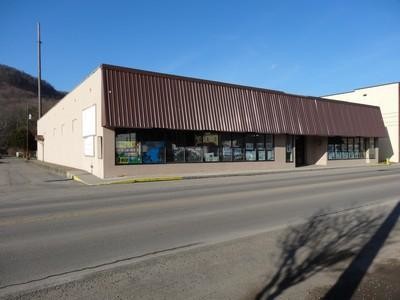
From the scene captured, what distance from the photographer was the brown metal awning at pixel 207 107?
71.3 ft

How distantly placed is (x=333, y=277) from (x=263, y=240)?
209 cm

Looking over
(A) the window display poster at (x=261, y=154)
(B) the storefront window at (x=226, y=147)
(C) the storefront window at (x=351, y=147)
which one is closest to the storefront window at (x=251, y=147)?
(A) the window display poster at (x=261, y=154)

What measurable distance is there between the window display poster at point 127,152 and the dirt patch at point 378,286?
707 inches

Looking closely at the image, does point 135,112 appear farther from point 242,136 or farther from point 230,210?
point 230,210

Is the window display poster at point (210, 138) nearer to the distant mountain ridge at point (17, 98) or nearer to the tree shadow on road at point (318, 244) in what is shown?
the tree shadow on road at point (318, 244)

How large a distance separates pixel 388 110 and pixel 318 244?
132 ft

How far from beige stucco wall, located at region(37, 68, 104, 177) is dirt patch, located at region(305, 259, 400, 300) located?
1796 cm

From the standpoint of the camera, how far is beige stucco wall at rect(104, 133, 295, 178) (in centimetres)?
2167

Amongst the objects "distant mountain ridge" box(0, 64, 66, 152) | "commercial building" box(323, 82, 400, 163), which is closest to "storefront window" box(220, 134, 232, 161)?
"commercial building" box(323, 82, 400, 163)

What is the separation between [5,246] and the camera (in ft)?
22.6

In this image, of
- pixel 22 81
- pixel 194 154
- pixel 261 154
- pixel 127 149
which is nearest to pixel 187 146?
pixel 194 154

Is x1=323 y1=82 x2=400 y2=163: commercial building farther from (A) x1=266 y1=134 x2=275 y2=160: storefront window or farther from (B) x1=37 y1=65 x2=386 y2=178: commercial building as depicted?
(A) x1=266 y1=134 x2=275 y2=160: storefront window

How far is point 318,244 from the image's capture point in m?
7.04

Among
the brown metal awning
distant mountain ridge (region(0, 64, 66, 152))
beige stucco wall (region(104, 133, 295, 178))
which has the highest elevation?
distant mountain ridge (region(0, 64, 66, 152))
